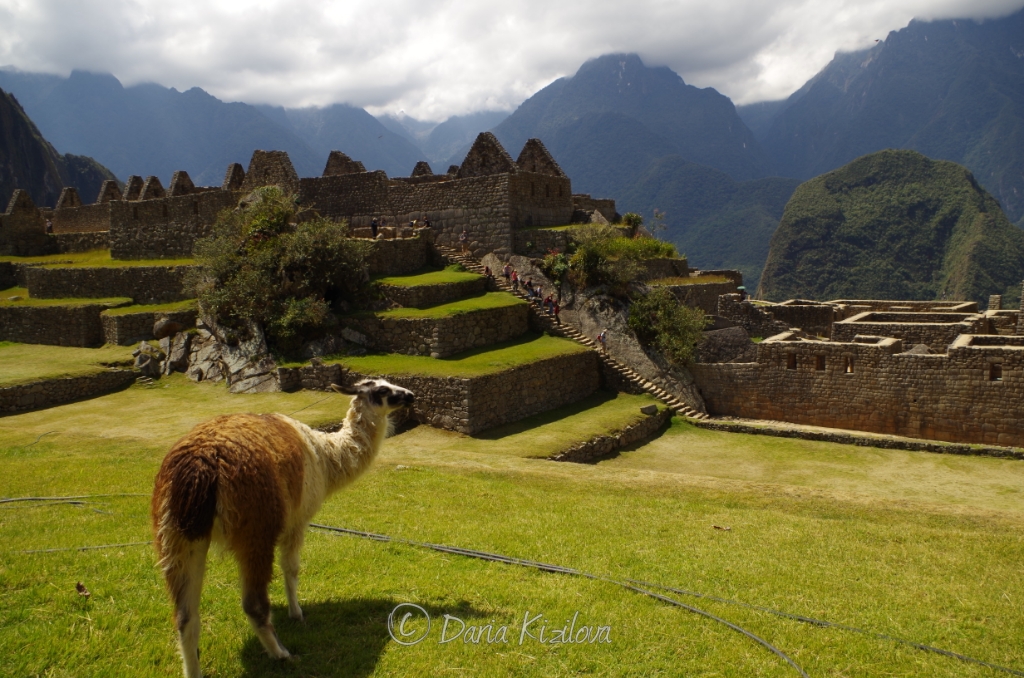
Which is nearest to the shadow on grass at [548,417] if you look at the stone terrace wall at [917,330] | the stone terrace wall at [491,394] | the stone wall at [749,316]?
the stone terrace wall at [491,394]

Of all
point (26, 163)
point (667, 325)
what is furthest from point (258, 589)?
point (26, 163)

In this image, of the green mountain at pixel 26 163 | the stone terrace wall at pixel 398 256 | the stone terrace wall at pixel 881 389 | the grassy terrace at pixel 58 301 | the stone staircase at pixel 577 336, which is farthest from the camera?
the green mountain at pixel 26 163

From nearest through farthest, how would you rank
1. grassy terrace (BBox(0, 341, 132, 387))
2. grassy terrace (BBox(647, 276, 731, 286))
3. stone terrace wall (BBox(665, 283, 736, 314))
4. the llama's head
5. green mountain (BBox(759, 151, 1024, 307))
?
1. the llama's head
2. grassy terrace (BBox(0, 341, 132, 387))
3. stone terrace wall (BBox(665, 283, 736, 314))
4. grassy terrace (BBox(647, 276, 731, 286))
5. green mountain (BBox(759, 151, 1024, 307))

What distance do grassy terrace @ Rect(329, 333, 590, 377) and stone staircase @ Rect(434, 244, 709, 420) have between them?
37.6 inches

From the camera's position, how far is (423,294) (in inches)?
762

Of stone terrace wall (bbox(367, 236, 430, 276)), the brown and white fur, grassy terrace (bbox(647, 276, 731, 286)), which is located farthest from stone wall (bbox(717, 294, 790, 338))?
the brown and white fur

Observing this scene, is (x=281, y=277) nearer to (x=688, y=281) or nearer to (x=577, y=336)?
(x=577, y=336)

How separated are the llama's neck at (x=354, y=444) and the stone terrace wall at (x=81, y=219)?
102 ft

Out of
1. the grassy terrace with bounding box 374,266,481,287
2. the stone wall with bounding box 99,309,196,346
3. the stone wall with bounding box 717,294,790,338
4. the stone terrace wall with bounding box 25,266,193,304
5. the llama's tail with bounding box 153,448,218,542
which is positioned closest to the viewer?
the llama's tail with bounding box 153,448,218,542

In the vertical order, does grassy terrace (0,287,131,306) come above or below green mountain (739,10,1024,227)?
below

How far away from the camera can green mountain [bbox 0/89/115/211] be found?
72.4 meters

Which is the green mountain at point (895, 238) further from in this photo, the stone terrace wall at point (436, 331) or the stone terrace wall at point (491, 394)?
the stone terrace wall at point (436, 331)

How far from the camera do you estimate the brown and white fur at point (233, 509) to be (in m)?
3.84

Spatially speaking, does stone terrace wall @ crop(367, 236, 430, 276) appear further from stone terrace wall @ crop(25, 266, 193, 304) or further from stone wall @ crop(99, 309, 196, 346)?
stone terrace wall @ crop(25, 266, 193, 304)
